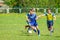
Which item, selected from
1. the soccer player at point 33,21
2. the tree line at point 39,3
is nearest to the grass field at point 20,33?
the soccer player at point 33,21

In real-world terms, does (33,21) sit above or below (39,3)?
above

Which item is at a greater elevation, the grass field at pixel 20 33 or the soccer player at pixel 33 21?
the soccer player at pixel 33 21

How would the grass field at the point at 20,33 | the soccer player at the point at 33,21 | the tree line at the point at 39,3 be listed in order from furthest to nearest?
the tree line at the point at 39,3
the soccer player at the point at 33,21
the grass field at the point at 20,33

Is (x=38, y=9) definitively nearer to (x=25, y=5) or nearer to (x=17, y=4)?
(x=25, y=5)

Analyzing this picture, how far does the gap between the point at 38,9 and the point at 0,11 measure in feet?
24.9

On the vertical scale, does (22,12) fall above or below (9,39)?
below

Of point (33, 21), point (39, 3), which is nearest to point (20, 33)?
point (33, 21)

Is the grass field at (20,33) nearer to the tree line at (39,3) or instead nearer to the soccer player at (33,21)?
the soccer player at (33,21)

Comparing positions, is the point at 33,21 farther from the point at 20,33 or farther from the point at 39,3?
the point at 39,3

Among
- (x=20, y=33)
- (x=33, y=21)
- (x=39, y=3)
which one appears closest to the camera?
(x=33, y=21)

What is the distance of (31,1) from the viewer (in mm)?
56219

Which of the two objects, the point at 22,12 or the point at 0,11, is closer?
the point at 22,12

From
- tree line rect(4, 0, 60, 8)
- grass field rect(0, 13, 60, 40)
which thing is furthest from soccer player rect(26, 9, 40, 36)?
tree line rect(4, 0, 60, 8)

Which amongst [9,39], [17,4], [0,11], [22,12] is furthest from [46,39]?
[17,4]
